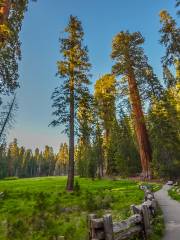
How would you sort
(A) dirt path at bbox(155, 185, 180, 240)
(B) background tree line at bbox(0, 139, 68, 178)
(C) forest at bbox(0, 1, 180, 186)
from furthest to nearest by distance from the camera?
(B) background tree line at bbox(0, 139, 68, 178), (C) forest at bbox(0, 1, 180, 186), (A) dirt path at bbox(155, 185, 180, 240)

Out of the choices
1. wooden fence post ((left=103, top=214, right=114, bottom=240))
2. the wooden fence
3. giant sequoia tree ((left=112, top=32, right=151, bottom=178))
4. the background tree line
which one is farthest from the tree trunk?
the background tree line

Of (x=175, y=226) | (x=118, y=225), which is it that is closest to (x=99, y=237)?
(x=118, y=225)

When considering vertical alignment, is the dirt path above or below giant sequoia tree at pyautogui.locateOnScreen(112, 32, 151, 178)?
below

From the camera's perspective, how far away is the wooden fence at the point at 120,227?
564cm

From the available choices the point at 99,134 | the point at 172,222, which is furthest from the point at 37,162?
the point at 172,222

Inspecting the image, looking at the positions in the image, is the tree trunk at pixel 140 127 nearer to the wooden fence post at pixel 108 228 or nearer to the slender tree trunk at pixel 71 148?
the slender tree trunk at pixel 71 148

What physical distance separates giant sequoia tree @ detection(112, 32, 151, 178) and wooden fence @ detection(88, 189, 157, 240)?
22.4m

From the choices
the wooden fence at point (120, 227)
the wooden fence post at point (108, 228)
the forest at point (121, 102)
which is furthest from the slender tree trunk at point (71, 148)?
the wooden fence post at point (108, 228)

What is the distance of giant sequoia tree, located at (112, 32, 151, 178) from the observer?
2988 cm

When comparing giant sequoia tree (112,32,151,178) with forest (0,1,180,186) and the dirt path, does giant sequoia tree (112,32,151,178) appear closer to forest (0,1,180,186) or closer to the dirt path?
forest (0,1,180,186)

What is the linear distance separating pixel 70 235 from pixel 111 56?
27.7m

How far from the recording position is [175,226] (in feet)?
26.9

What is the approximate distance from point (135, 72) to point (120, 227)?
87.1 feet

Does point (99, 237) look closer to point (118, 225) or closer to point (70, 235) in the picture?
point (118, 225)
